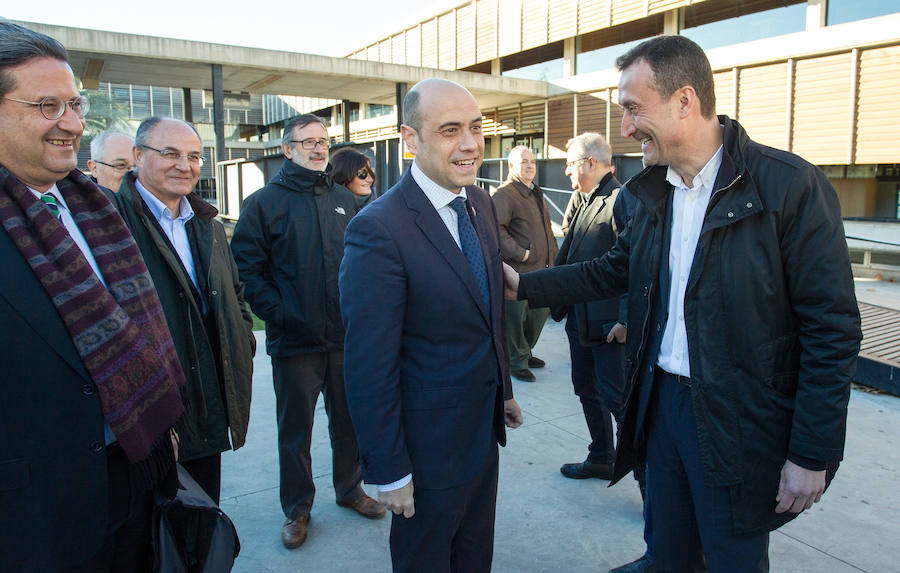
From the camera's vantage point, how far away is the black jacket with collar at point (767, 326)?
1708 mm

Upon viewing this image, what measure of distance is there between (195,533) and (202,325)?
922 millimetres

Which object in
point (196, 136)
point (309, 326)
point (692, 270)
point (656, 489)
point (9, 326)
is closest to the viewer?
point (9, 326)

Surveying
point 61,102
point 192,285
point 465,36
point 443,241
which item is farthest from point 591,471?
point 465,36

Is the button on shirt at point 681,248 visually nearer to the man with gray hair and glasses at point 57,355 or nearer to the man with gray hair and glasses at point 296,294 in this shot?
the man with gray hair and glasses at point 57,355

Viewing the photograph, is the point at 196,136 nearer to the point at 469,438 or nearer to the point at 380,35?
the point at 469,438

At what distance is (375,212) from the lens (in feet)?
6.28

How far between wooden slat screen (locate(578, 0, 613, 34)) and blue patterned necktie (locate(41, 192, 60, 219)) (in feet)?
61.0

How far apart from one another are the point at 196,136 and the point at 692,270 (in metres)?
2.26

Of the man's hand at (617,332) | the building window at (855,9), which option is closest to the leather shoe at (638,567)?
the man's hand at (617,332)

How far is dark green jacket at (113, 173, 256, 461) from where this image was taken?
2418 millimetres

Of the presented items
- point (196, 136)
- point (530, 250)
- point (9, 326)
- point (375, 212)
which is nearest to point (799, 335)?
point (375, 212)

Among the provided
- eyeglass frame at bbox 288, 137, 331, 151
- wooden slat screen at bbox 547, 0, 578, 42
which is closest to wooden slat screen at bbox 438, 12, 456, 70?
wooden slat screen at bbox 547, 0, 578, 42

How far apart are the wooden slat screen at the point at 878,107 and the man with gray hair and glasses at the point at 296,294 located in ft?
46.0

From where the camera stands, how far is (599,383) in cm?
362
